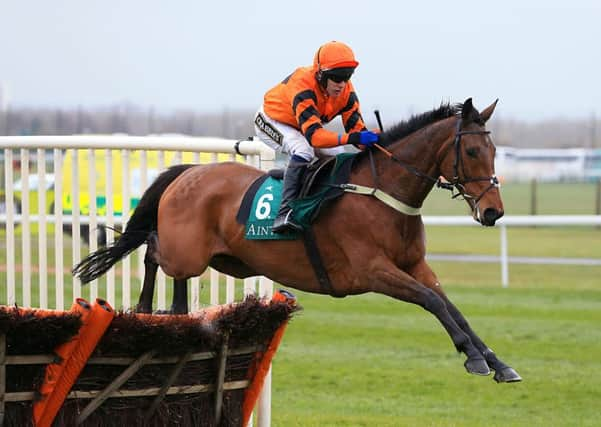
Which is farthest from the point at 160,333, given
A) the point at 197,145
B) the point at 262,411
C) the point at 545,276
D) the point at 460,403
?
the point at 545,276

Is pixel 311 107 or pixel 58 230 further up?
pixel 311 107

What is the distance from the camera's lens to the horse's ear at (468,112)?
5.13 m

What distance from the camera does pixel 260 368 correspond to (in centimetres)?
474

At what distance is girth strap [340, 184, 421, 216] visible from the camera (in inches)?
211

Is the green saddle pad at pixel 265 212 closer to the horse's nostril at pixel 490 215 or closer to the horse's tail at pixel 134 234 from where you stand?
the horse's tail at pixel 134 234

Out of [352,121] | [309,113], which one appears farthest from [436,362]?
[309,113]

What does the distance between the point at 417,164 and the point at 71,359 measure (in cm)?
205

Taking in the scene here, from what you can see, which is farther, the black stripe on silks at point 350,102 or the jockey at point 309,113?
the black stripe on silks at point 350,102

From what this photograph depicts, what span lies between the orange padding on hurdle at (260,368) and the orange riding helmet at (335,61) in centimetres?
126

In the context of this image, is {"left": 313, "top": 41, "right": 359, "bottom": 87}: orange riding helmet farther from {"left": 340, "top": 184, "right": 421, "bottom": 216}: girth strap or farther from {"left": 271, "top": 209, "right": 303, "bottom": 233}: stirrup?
{"left": 271, "top": 209, "right": 303, "bottom": 233}: stirrup

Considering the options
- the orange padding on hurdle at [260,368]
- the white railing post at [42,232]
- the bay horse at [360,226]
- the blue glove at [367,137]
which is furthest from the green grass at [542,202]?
the orange padding on hurdle at [260,368]

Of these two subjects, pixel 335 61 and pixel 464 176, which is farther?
pixel 335 61

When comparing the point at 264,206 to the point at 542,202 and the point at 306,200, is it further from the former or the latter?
the point at 542,202

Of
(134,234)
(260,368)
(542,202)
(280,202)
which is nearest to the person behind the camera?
(260,368)
